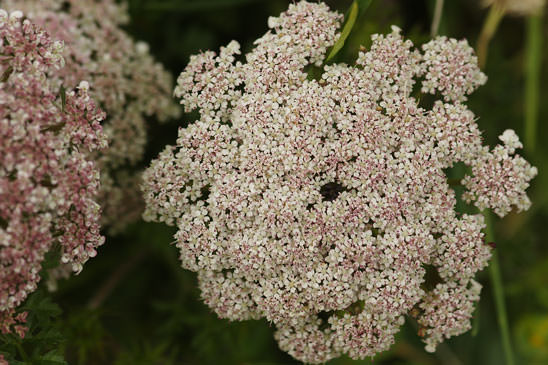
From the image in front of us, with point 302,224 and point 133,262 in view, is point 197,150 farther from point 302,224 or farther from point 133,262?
point 133,262

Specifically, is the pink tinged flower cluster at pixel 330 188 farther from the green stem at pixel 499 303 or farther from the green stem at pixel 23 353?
the green stem at pixel 23 353

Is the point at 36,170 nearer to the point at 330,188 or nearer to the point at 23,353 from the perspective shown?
the point at 23,353

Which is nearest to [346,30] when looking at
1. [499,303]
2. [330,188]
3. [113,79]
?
[330,188]

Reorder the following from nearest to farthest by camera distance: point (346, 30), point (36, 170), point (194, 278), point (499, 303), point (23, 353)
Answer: point (36, 170) < point (23, 353) < point (346, 30) < point (499, 303) < point (194, 278)

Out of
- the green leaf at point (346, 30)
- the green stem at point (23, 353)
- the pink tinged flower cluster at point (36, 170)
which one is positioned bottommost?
the green stem at point (23, 353)

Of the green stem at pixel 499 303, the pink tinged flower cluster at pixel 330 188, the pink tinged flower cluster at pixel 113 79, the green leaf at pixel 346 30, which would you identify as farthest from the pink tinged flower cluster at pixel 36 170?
→ the green stem at pixel 499 303

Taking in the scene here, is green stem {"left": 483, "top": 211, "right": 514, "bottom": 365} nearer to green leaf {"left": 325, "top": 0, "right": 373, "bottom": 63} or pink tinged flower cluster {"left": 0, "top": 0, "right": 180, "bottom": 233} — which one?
green leaf {"left": 325, "top": 0, "right": 373, "bottom": 63}

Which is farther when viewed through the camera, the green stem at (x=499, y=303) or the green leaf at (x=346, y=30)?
the green stem at (x=499, y=303)
